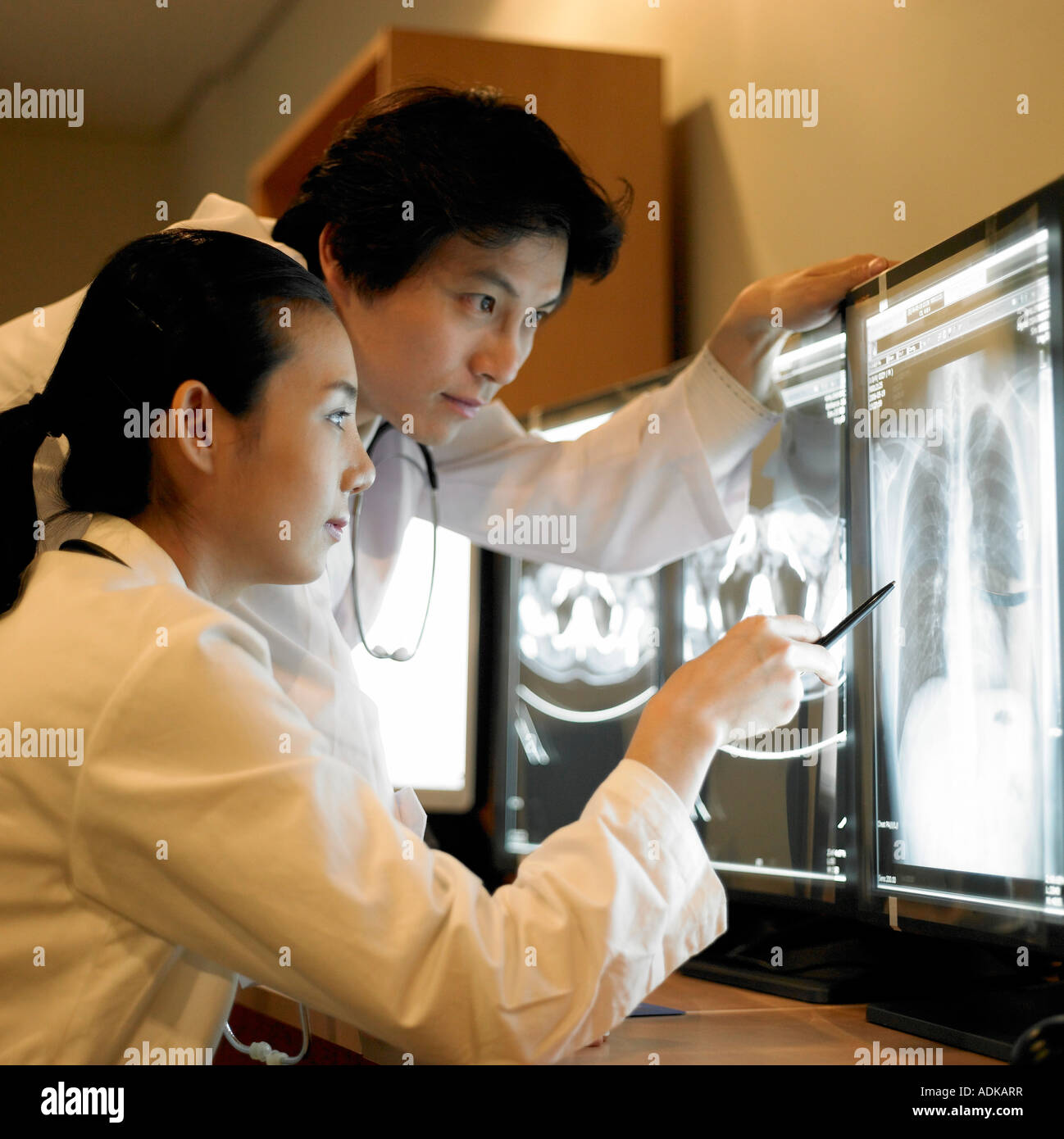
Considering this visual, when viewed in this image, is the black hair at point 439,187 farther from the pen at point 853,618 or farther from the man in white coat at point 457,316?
the pen at point 853,618

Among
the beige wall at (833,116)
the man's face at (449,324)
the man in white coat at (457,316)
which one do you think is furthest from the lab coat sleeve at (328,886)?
the beige wall at (833,116)

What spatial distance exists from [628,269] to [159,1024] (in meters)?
1.22

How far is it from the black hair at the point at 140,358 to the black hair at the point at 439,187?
0.30 m

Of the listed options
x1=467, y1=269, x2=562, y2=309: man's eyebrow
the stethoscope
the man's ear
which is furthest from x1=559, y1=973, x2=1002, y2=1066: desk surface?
the man's ear

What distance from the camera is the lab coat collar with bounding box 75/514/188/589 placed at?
2.84ft

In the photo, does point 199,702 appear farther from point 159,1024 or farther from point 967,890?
point 967,890

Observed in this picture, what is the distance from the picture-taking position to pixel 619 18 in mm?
1923

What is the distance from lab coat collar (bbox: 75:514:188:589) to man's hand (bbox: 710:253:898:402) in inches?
24.8

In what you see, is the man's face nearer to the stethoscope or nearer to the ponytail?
the stethoscope

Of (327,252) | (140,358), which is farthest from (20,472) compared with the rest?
(327,252)

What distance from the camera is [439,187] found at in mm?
1241

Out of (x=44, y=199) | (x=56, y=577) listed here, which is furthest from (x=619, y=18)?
(x=44, y=199)

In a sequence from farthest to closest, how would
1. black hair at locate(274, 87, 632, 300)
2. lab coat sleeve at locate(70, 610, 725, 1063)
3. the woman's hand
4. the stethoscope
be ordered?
the stethoscope → black hair at locate(274, 87, 632, 300) → the woman's hand → lab coat sleeve at locate(70, 610, 725, 1063)
